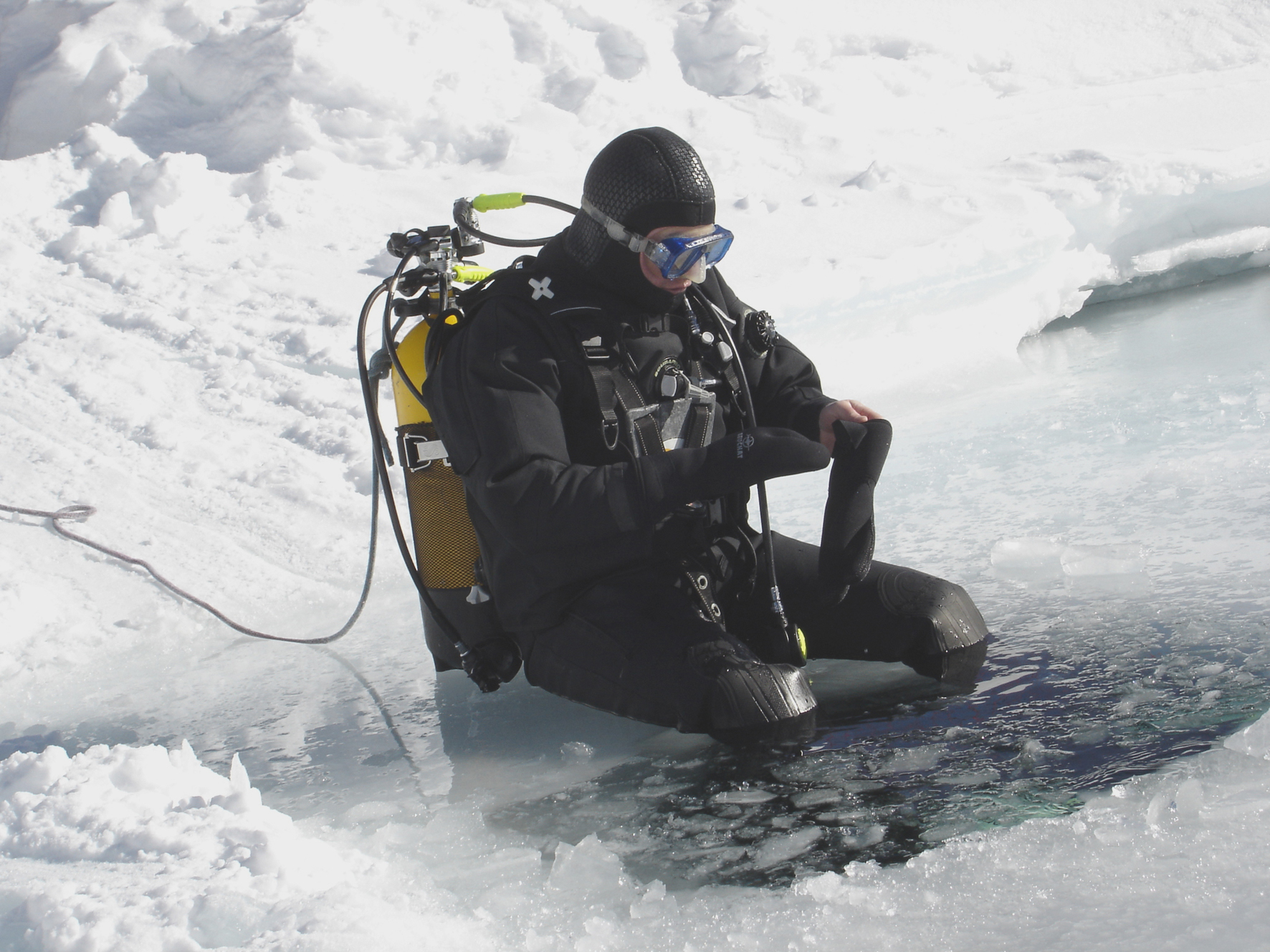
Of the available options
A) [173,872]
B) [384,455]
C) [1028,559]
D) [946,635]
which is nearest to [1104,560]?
[1028,559]

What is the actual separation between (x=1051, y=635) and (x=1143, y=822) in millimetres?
964

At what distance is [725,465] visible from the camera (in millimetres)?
2064

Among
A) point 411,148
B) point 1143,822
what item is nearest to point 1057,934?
point 1143,822

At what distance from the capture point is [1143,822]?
161 cm

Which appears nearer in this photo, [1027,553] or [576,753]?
[576,753]

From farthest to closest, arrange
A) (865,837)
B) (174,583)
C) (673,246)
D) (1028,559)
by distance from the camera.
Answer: (174,583) → (1028,559) → (673,246) → (865,837)

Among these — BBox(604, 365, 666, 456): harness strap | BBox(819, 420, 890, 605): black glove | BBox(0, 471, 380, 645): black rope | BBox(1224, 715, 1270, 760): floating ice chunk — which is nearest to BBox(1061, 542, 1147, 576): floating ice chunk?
BBox(819, 420, 890, 605): black glove

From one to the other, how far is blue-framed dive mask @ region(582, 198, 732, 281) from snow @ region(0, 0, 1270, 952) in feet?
3.15

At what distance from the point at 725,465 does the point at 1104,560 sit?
1.34 meters

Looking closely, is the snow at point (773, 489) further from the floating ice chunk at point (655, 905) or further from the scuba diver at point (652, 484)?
the scuba diver at point (652, 484)

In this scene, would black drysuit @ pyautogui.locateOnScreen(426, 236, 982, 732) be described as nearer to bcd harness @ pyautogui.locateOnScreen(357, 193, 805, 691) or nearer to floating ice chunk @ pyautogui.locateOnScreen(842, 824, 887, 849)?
bcd harness @ pyautogui.locateOnScreen(357, 193, 805, 691)

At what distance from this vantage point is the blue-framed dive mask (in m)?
2.23

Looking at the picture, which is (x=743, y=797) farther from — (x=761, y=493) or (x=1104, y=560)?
(x=1104, y=560)

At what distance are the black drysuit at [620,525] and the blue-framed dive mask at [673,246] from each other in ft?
0.29
